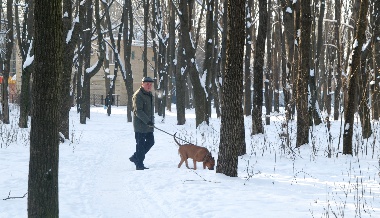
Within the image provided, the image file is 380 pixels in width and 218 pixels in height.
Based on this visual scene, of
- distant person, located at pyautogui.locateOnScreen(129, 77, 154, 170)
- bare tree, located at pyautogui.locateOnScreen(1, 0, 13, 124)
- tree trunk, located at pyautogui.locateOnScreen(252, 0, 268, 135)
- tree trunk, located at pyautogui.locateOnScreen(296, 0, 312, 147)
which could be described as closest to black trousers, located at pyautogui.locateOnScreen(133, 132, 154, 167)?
distant person, located at pyautogui.locateOnScreen(129, 77, 154, 170)

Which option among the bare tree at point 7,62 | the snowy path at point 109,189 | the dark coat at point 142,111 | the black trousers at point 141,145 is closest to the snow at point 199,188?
the snowy path at point 109,189

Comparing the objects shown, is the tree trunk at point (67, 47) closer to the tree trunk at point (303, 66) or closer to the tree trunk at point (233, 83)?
the tree trunk at point (233, 83)

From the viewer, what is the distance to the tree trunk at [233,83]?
25.0 ft

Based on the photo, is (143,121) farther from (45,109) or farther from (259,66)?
(259,66)

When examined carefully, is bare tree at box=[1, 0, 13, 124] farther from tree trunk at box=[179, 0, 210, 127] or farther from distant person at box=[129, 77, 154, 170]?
distant person at box=[129, 77, 154, 170]

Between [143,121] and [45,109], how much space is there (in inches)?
197

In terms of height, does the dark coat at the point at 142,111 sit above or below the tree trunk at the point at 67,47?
below

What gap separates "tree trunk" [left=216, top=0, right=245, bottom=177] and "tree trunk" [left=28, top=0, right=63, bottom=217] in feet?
12.3

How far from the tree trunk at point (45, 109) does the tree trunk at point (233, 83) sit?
3748 mm

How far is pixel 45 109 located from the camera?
4.47m

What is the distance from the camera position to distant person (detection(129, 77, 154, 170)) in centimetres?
945

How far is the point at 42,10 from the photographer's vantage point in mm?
4359

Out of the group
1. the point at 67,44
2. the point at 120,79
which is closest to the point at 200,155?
the point at 67,44

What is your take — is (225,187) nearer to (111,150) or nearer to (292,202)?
(292,202)
